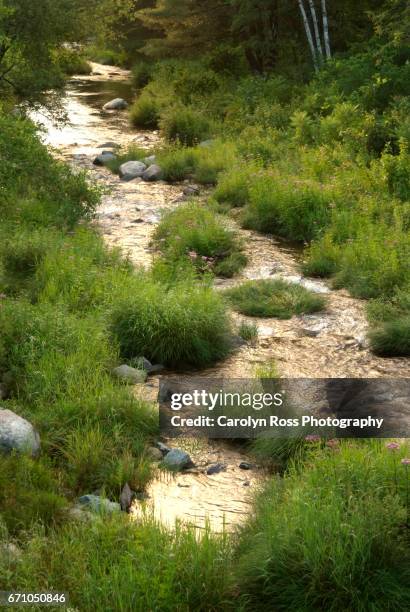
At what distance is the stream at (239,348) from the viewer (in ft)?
18.3

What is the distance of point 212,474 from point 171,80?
19112 millimetres

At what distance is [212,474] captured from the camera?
19.4 ft

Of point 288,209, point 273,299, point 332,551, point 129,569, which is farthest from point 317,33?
point 129,569

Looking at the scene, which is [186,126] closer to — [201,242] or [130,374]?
[201,242]

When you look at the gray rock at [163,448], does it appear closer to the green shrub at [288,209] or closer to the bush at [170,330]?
the bush at [170,330]

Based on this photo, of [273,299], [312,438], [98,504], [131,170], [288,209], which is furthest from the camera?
[131,170]

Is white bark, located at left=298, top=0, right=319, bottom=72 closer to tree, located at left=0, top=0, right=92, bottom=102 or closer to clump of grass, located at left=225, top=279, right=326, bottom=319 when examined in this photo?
tree, located at left=0, top=0, right=92, bottom=102

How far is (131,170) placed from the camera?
15.5 metres

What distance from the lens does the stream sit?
18.3 feet

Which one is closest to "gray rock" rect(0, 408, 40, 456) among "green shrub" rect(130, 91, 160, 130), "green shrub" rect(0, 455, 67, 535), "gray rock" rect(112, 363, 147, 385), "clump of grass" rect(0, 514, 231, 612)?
"green shrub" rect(0, 455, 67, 535)

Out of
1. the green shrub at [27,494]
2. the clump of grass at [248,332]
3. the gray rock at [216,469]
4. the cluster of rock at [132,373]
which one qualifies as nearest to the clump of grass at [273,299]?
the clump of grass at [248,332]

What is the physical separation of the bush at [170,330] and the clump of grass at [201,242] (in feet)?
6.88

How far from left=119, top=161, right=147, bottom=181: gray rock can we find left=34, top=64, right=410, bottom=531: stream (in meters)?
0.20

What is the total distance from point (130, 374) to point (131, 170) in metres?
8.97
